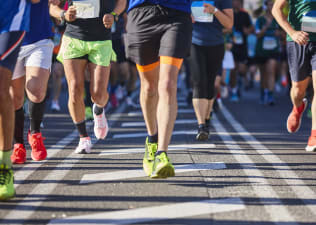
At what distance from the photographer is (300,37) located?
6562 mm

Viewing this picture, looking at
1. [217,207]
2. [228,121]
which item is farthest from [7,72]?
[228,121]

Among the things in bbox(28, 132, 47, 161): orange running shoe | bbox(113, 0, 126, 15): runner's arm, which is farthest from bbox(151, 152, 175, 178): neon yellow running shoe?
bbox(113, 0, 126, 15): runner's arm

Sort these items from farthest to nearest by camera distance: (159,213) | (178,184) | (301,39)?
(301,39) → (178,184) → (159,213)

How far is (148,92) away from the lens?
18.0ft

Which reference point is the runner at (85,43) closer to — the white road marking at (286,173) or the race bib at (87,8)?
the race bib at (87,8)

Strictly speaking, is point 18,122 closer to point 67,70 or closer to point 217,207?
point 67,70

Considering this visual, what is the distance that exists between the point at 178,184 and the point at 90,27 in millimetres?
2244

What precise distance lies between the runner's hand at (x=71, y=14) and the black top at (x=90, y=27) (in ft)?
0.36

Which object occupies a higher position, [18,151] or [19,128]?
[19,128]

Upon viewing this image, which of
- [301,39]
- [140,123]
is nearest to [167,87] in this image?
[301,39]

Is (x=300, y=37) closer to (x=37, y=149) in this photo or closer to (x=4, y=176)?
(x=37, y=149)

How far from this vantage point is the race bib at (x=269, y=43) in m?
14.0

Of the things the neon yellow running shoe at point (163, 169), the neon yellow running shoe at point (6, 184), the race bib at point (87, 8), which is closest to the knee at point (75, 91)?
the race bib at point (87, 8)

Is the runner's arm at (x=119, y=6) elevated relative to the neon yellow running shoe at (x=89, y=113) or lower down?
elevated
